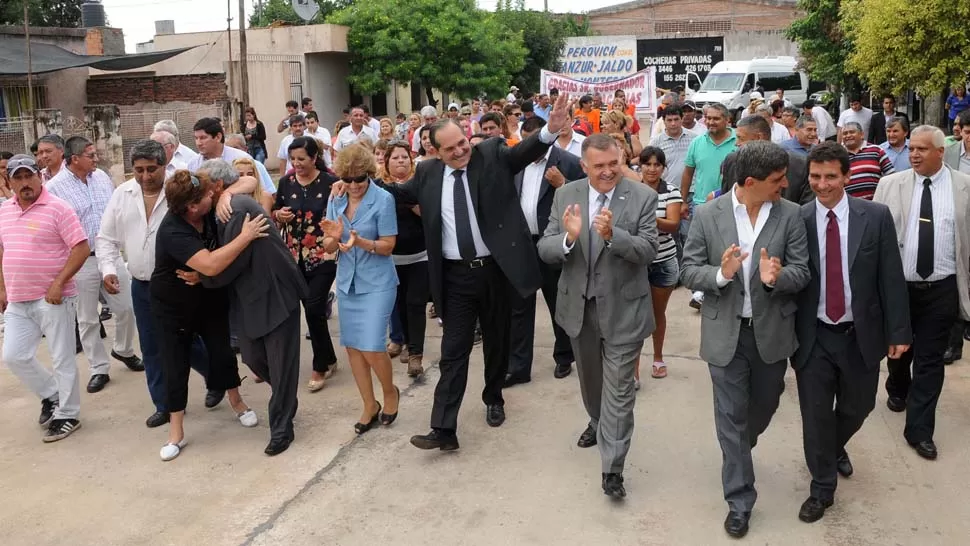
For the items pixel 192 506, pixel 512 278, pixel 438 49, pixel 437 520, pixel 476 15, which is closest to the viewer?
pixel 437 520

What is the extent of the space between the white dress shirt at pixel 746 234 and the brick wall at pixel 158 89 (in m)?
19.4

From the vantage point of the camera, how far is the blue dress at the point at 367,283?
5.54 metres

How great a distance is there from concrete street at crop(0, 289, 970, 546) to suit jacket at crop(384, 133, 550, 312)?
1.03 meters

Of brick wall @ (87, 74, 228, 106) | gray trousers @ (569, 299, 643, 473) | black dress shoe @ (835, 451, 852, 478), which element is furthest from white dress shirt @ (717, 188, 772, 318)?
brick wall @ (87, 74, 228, 106)

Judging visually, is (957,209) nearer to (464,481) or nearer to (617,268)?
(617,268)

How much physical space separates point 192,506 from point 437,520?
54.0 inches

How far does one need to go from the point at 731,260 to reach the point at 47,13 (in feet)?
128

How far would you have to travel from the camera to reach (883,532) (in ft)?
13.8

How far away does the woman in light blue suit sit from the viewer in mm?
5516

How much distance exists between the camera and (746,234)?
422cm

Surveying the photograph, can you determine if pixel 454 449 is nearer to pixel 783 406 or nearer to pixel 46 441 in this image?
pixel 783 406

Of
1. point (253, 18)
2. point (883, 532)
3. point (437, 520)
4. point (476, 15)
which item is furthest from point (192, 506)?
point (253, 18)

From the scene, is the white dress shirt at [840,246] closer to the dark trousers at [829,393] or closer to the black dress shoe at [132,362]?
the dark trousers at [829,393]

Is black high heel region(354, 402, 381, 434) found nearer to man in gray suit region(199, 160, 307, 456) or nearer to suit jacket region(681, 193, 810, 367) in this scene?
man in gray suit region(199, 160, 307, 456)
